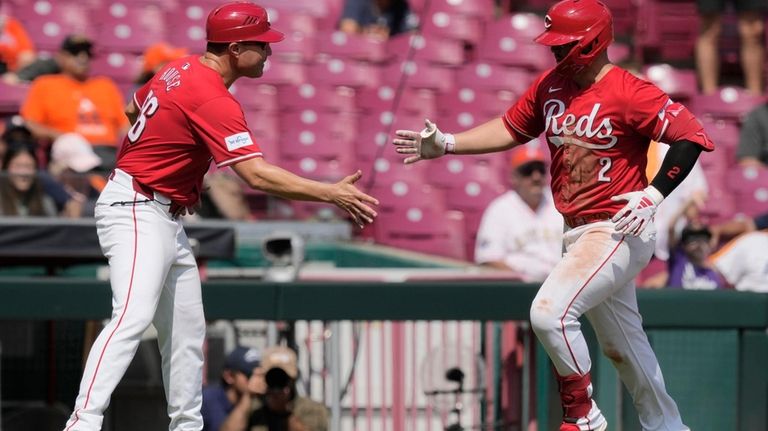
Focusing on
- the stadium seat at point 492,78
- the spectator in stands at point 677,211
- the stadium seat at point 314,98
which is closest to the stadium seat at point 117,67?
the stadium seat at point 314,98

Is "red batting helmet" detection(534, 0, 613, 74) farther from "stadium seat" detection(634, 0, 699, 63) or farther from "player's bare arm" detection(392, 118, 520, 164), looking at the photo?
"stadium seat" detection(634, 0, 699, 63)

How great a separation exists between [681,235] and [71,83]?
4.52 meters

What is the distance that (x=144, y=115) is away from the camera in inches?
199

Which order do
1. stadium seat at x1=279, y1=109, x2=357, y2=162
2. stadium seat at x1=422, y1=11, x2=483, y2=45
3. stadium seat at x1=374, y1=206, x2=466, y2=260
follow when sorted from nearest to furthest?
stadium seat at x1=374, y1=206, x2=466, y2=260 < stadium seat at x1=279, y1=109, x2=357, y2=162 < stadium seat at x1=422, y1=11, x2=483, y2=45

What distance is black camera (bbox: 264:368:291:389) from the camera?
19.3 feet

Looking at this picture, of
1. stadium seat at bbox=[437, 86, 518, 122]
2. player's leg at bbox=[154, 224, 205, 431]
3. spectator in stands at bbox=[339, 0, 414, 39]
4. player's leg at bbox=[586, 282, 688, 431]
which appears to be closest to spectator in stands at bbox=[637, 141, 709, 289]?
stadium seat at bbox=[437, 86, 518, 122]

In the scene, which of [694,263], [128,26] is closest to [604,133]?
[694,263]

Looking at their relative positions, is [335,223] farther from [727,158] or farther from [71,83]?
[727,158]

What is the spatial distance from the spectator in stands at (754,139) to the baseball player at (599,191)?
6026 millimetres

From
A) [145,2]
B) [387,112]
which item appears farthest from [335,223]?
[145,2]

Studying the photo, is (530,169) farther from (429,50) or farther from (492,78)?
(429,50)

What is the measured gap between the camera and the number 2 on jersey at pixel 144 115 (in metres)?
5.03

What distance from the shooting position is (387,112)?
40.3 feet

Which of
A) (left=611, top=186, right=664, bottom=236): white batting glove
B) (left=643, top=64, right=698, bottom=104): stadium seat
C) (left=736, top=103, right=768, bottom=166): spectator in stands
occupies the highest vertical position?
(left=643, top=64, right=698, bottom=104): stadium seat
